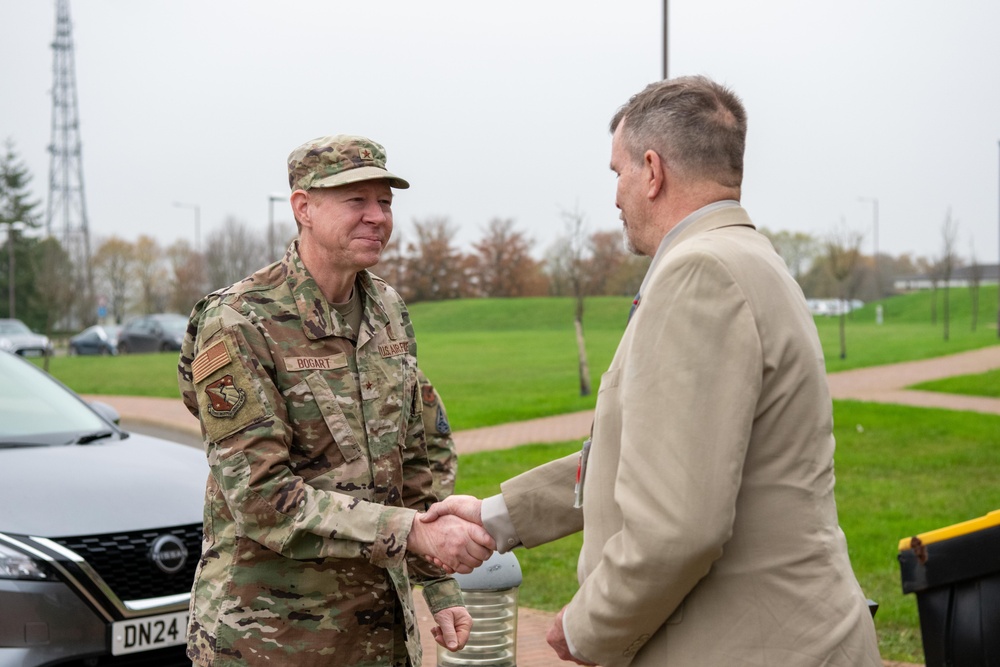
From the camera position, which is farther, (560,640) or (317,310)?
(317,310)

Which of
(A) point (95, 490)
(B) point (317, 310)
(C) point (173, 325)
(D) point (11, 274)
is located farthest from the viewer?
(D) point (11, 274)

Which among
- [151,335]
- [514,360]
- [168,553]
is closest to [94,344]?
[151,335]

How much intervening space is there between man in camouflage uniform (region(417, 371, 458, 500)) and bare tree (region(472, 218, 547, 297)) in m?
83.4

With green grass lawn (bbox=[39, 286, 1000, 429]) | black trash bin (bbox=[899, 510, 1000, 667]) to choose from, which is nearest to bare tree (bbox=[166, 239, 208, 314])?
green grass lawn (bbox=[39, 286, 1000, 429])

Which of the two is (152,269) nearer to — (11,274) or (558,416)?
(11,274)

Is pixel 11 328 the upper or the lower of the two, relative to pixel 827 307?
upper

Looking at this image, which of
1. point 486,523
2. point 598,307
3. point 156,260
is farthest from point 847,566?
point 156,260

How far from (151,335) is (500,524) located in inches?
1635

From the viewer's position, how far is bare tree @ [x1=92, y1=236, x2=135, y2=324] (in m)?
76.5

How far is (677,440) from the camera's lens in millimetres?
1935

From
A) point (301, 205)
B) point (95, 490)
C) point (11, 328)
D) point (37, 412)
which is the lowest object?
point (11, 328)

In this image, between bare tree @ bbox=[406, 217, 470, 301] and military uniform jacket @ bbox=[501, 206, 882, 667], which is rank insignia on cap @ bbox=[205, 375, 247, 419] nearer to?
military uniform jacket @ bbox=[501, 206, 882, 667]

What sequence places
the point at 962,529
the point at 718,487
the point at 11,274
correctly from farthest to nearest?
1. the point at 11,274
2. the point at 962,529
3. the point at 718,487

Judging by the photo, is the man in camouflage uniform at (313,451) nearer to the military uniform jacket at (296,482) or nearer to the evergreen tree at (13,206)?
the military uniform jacket at (296,482)
